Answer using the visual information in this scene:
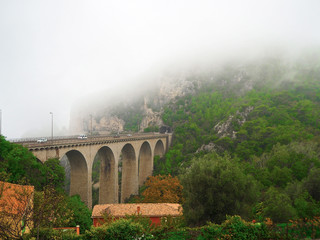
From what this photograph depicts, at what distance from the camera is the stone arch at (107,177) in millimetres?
37531

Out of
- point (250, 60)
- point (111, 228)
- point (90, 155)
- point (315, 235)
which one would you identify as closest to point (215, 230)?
point (315, 235)

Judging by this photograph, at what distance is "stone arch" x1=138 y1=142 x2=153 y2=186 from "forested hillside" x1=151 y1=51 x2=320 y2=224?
8.80 ft

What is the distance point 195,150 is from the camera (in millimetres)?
62750

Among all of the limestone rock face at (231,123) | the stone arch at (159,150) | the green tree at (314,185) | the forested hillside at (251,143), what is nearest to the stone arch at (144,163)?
the forested hillside at (251,143)

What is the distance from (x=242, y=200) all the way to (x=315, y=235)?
759cm

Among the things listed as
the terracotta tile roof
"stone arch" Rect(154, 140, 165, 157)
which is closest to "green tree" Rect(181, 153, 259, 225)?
the terracotta tile roof

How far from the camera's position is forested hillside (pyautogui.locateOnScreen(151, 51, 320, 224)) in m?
17.2

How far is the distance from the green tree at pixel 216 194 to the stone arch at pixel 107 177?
21122 mm

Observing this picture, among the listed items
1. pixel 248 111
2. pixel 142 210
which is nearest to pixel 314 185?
pixel 142 210

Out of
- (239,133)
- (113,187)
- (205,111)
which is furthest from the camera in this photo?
(205,111)

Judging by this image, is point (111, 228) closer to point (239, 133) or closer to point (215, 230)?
point (215, 230)

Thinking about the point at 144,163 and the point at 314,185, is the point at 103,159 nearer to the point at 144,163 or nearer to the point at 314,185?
the point at 144,163

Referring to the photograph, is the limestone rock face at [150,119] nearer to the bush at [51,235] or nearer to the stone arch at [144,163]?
the stone arch at [144,163]

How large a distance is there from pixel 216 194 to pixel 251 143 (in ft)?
117
